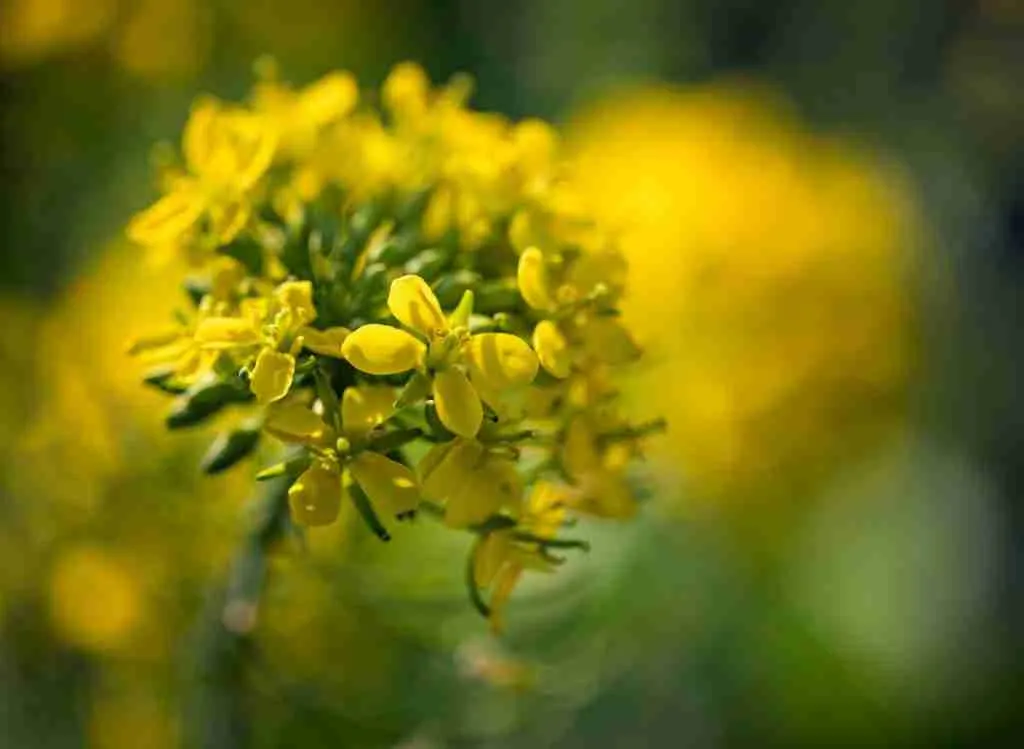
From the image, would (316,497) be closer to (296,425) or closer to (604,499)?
(296,425)

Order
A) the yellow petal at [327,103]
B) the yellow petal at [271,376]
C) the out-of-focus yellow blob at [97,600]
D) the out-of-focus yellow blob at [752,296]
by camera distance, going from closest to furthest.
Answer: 1. the yellow petal at [271,376]
2. the yellow petal at [327,103]
3. the out-of-focus yellow blob at [97,600]
4. the out-of-focus yellow blob at [752,296]

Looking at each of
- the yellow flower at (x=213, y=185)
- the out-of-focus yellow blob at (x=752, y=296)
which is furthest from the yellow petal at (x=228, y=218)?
the out-of-focus yellow blob at (x=752, y=296)

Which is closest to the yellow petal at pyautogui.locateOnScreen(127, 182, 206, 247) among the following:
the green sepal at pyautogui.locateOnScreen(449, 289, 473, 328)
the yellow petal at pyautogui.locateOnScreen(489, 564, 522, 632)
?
the green sepal at pyautogui.locateOnScreen(449, 289, 473, 328)

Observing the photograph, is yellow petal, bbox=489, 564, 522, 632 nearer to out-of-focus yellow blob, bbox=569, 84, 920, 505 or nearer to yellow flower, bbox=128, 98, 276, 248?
yellow flower, bbox=128, 98, 276, 248

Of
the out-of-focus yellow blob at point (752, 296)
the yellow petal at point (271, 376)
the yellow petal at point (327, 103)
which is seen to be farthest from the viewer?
the out-of-focus yellow blob at point (752, 296)

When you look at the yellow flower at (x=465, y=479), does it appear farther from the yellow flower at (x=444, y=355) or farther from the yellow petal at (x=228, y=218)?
the yellow petal at (x=228, y=218)

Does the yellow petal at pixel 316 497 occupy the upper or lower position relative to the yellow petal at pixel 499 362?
lower
